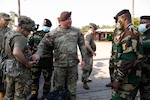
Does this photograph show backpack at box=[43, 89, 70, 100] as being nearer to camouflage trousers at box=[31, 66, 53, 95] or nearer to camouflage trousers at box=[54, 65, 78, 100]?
camouflage trousers at box=[54, 65, 78, 100]

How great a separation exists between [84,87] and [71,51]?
2.35m

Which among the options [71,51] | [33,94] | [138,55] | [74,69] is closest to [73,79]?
[74,69]

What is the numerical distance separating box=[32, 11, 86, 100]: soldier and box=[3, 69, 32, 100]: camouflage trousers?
2.08 feet

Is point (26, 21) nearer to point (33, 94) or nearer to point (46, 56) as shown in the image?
point (46, 56)

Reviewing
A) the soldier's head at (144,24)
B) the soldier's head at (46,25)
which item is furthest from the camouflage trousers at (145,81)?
the soldier's head at (46,25)

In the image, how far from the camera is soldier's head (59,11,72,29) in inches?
173

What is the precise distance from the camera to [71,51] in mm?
4535

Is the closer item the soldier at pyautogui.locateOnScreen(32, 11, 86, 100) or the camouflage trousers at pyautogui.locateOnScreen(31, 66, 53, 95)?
the soldier at pyautogui.locateOnScreen(32, 11, 86, 100)

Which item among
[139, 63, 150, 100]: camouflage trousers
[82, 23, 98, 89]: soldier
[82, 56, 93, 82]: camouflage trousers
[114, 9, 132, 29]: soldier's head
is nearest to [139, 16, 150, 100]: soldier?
[139, 63, 150, 100]: camouflage trousers

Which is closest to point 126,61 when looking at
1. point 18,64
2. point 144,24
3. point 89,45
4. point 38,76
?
point 144,24

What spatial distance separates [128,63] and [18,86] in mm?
1871

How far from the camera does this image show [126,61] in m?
3.34

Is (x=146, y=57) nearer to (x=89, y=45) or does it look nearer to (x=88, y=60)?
(x=89, y=45)

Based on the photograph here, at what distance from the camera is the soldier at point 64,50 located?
4.46m
